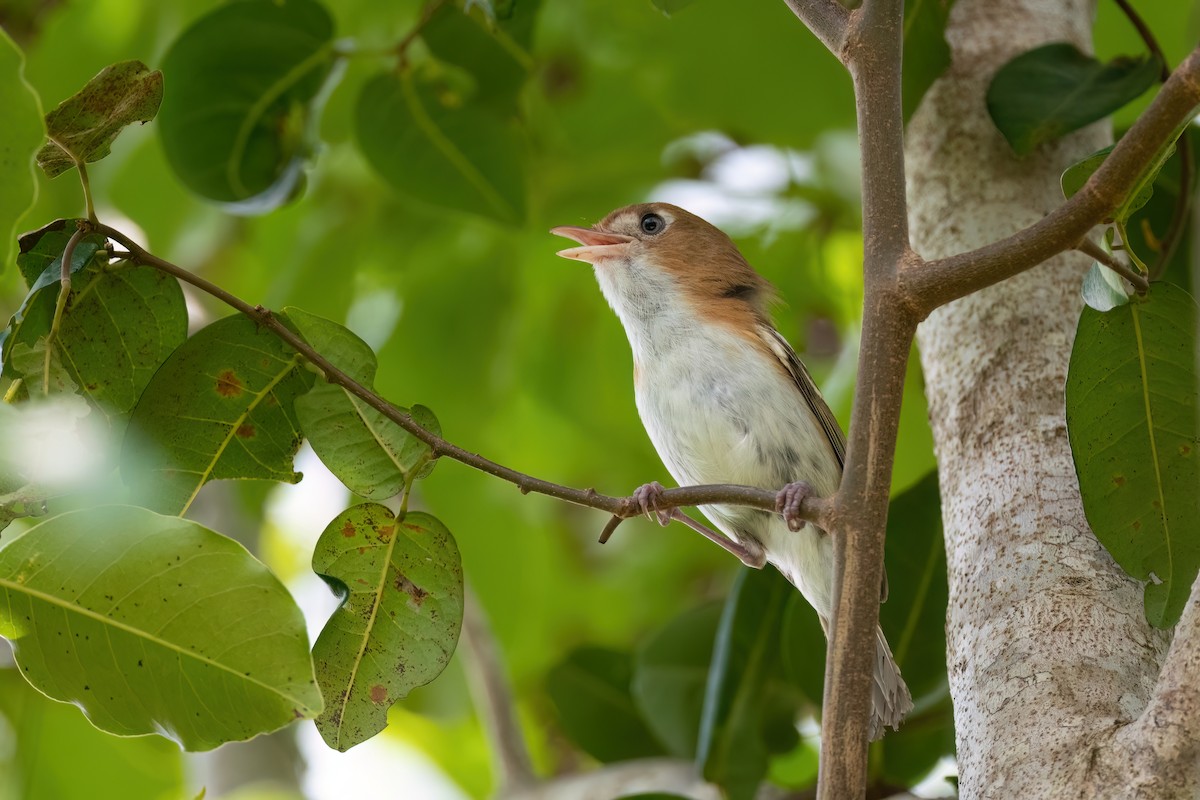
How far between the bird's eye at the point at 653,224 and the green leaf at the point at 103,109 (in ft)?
6.36

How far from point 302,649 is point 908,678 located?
1.61 m

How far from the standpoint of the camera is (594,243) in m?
3.44

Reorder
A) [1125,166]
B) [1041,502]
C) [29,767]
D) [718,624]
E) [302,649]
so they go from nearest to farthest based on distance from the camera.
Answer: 1. [1125,166]
2. [302,649]
3. [1041,502]
4. [718,624]
5. [29,767]

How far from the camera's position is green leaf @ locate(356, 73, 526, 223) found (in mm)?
3150

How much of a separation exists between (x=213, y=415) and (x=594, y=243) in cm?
178

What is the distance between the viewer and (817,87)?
3.28 m

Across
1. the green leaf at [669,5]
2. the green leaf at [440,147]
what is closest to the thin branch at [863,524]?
the green leaf at [669,5]

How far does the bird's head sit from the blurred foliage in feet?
0.90

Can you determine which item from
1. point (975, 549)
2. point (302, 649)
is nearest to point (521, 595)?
point (975, 549)

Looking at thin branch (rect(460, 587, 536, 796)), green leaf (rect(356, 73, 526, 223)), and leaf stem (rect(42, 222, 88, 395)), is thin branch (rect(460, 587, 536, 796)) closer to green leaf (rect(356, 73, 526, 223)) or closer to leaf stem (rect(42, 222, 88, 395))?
green leaf (rect(356, 73, 526, 223))

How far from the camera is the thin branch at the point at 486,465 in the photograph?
1580mm

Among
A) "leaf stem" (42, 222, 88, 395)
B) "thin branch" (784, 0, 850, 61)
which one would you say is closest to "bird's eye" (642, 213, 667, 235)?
"thin branch" (784, 0, 850, 61)

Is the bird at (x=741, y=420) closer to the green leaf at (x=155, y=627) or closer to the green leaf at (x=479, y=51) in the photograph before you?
the green leaf at (x=479, y=51)

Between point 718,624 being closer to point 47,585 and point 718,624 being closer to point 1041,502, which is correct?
point 1041,502
